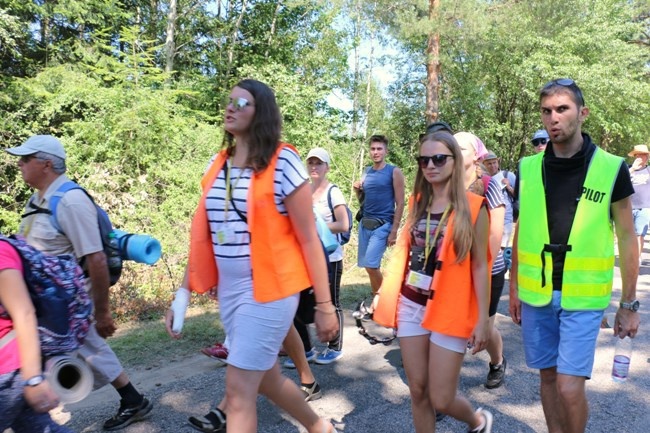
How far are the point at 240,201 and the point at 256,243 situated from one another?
8.5 inches

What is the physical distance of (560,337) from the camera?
270cm

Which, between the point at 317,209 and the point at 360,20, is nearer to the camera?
the point at 317,209

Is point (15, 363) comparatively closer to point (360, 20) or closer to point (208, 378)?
point (208, 378)

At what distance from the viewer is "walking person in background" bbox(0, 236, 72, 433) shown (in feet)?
6.82

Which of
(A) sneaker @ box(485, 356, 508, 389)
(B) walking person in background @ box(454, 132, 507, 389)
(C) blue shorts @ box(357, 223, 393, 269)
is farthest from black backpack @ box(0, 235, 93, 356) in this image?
(C) blue shorts @ box(357, 223, 393, 269)

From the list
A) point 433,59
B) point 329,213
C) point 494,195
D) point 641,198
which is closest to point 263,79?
point 433,59

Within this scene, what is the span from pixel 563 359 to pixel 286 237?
157 centimetres

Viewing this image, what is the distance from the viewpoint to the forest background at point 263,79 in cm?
1195

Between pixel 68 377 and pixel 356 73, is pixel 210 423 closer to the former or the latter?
pixel 68 377

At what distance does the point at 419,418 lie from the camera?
284 centimetres

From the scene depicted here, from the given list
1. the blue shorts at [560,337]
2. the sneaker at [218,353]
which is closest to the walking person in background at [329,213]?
the sneaker at [218,353]

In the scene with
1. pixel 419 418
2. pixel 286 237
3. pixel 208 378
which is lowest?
pixel 208 378

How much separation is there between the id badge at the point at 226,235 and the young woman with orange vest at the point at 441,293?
1.05 meters

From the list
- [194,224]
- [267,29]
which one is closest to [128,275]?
[194,224]
